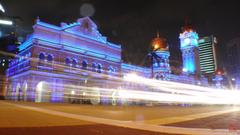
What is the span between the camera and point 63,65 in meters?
43.6

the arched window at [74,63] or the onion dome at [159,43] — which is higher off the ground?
the onion dome at [159,43]

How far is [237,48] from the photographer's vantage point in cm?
14912

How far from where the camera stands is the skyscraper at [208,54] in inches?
6886

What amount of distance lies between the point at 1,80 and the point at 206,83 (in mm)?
74636

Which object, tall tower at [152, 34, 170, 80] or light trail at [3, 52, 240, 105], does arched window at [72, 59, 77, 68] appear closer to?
light trail at [3, 52, 240, 105]

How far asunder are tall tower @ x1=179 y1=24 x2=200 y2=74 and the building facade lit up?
4618 cm

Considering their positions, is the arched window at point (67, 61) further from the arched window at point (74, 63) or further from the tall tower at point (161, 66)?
the tall tower at point (161, 66)

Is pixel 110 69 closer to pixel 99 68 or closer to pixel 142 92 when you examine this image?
pixel 99 68

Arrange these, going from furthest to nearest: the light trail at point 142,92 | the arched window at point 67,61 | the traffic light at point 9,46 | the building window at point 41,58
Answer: the traffic light at point 9,46, the light trail at point 142,92, the arched window at point 67,61, the building window at point 41,58

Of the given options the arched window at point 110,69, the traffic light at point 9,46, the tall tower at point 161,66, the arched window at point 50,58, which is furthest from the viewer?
the tall tower at point 161,66

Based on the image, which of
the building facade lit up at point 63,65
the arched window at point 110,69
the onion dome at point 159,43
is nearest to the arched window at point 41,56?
the building facade lit up at point 63,65

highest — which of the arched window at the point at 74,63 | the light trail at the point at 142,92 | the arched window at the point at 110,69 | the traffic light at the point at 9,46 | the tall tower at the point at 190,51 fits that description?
the tall tower at the point at 190,51

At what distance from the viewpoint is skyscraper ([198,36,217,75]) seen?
175 metres

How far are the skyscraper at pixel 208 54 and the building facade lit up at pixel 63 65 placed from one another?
5284 inches
